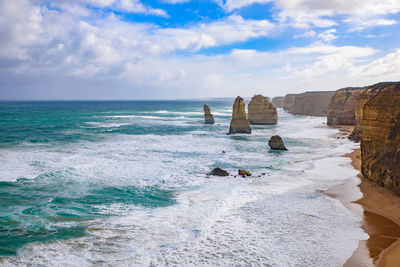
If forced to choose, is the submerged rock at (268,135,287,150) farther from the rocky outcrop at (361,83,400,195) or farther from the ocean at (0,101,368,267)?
the rocky outcrop at (361,83,400,195)

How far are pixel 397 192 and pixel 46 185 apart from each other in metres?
19.5

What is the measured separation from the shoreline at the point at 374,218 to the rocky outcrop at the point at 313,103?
230ft

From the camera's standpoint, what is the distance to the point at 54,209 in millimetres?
14812

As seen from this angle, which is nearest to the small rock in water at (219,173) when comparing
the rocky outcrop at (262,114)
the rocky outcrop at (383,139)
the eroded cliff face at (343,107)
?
the rocky outcrop at (383,139)

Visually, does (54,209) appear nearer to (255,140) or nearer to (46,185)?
(46,185)

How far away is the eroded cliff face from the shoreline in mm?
38915

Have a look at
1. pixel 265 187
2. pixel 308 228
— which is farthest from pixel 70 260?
pixel 265 187

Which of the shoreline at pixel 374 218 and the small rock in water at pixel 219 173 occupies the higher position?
the small rock in water at pixel 219 173

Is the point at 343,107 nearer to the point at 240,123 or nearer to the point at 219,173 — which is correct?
the point at 240,123

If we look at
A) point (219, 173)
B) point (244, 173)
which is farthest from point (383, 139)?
point (219, 173)

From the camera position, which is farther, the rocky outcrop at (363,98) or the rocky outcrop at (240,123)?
the rocky outcrop at (240,123)

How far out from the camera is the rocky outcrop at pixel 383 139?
658 inches

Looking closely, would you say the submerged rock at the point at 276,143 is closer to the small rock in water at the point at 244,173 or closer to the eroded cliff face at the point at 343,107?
the small rock in water at the point at 244,173

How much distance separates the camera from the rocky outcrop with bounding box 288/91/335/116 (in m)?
86.5
